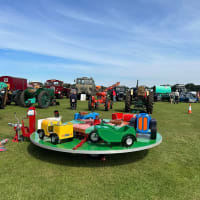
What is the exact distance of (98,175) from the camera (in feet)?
12.1

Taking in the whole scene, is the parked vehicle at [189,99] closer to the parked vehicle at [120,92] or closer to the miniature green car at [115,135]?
the parked vehicle at [120,92]

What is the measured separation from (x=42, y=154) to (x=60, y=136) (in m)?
0.74

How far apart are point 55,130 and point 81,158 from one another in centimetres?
86

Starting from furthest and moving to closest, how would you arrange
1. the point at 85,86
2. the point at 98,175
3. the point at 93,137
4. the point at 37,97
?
the point at 85,86
the point at 37,97
the point at 93,137
the point at 98,175

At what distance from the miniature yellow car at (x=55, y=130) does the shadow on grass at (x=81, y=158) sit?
0.40 meters

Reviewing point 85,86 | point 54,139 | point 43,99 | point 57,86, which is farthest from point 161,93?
point 54,139

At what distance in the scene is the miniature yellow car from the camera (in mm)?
4352

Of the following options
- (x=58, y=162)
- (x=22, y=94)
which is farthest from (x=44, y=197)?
(x=22, y=94)

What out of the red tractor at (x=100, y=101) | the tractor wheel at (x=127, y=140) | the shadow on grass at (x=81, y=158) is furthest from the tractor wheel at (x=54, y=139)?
the red tractor at (x=100, y=101)

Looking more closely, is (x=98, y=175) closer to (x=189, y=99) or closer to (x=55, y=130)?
(x=55, y=130)

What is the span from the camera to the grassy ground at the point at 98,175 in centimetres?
310

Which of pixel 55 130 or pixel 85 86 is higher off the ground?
pixel 85 86

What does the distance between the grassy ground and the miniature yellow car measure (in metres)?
0.46

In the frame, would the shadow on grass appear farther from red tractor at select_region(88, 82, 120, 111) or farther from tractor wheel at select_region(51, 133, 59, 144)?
red tractor at select_region(88, 82, 120, 111)
